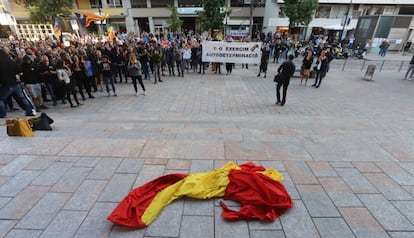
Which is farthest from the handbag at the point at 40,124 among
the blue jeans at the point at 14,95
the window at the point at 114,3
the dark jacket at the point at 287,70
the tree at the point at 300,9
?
the window at the point at 114,3

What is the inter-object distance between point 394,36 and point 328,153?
2775 centimetres

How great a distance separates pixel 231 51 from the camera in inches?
520

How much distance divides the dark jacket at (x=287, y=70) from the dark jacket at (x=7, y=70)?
28.9 feet

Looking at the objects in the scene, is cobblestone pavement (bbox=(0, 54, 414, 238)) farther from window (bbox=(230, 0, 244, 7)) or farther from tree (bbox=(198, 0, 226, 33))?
window (bbox=(230, 0, 244, 7))

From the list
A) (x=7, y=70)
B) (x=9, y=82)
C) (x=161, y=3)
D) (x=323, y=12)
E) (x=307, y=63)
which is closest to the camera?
(x=7, y=70)

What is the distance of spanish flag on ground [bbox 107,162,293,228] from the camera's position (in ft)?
8.35

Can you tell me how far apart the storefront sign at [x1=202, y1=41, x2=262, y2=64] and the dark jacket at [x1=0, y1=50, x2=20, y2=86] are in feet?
31.5

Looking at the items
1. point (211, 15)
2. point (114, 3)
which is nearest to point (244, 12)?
point (211, 15)

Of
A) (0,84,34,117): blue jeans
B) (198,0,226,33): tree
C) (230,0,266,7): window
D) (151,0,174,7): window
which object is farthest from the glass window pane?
(151,0,174,7): window

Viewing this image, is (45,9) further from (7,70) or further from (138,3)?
(7,70)

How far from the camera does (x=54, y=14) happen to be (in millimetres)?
28375

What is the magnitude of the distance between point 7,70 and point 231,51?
10.7 metres

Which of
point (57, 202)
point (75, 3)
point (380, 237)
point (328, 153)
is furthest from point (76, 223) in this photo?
point (75, 3)

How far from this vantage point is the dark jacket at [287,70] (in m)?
7.77
